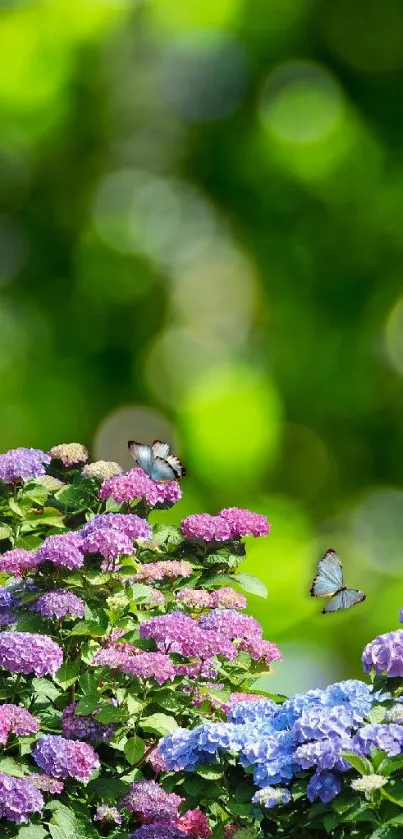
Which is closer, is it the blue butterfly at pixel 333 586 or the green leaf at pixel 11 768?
the green leaf at pixel 11 768

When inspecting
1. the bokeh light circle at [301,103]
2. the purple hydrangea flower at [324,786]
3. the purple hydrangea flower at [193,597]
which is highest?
the bokeh light circle at [301,103]

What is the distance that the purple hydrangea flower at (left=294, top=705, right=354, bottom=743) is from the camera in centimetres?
334

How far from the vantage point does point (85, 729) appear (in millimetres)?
3895

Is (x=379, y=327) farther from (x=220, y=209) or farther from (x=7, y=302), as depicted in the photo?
(x=7, y=302)

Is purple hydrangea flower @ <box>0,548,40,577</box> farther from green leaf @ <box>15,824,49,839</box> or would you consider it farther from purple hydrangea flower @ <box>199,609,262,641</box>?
green leaf @ <box>15,824,49,839</box>

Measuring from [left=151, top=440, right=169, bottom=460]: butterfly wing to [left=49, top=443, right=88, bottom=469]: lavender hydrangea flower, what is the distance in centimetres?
21

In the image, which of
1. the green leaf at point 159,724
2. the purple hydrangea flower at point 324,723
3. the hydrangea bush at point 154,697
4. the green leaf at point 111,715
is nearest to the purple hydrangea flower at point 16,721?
the hydrangea bush at point 154,697

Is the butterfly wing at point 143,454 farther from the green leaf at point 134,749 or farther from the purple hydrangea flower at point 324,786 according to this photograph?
the purple hydrangea flower at point 324,786

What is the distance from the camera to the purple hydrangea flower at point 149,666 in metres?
3.72

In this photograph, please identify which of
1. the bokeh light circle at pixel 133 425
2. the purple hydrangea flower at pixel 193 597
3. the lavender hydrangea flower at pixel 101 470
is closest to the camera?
the bokeh light circle at pixel 133 425

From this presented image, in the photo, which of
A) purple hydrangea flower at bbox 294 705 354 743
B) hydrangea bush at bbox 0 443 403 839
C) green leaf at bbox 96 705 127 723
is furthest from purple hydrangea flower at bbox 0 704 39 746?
purple hydrangea flower at bbox 294 705 354 743

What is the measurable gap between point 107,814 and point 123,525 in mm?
659

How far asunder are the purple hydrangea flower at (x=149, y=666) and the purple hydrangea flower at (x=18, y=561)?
13.2 inches

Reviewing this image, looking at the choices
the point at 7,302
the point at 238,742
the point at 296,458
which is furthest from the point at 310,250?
the point at 238,742
